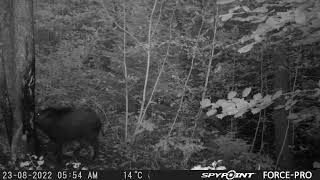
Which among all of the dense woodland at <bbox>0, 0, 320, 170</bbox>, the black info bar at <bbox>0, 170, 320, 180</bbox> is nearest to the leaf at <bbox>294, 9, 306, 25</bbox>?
the black info bar at <bbox>0, 170, 320, 180</bbox>

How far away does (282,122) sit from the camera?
12281 mm

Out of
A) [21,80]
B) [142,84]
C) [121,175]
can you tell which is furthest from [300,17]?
[142,84]

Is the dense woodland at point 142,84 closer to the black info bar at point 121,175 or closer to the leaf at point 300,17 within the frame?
the black info bar at point 121,175

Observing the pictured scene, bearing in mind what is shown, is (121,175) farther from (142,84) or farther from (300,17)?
(142,84)

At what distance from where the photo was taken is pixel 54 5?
13.9 m

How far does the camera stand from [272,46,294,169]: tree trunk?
1175 centimetres

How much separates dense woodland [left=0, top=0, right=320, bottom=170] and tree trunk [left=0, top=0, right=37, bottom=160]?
2 cm

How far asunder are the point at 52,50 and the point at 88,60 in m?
1.41

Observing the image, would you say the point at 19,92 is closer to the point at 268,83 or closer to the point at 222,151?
the point at 222,151

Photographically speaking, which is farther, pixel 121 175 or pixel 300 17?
pixel 121 175

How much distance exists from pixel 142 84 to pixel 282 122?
4720mm

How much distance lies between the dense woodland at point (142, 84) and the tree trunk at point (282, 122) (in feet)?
0.11

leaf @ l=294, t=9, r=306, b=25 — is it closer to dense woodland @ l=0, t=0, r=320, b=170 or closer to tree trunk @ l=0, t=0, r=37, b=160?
dense woodland @ l=0, t=0, r=320, b=170

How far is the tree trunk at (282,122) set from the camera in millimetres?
11750
